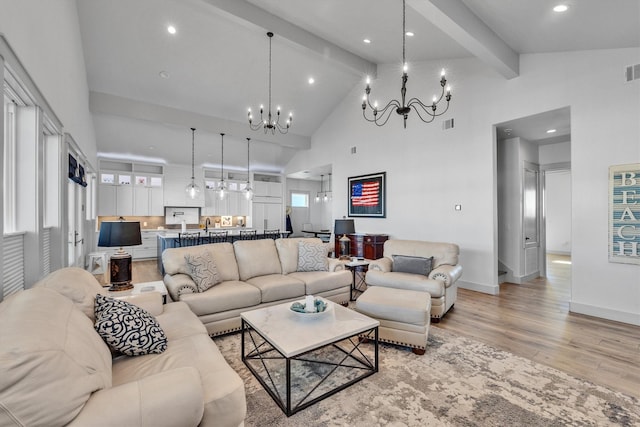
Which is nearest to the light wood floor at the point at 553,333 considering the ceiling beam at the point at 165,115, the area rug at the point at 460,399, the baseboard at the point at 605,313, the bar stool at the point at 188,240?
the baseboard at the point at 605,313

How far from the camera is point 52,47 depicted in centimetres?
271

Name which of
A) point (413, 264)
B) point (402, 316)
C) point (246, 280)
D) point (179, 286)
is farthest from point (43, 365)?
point (413, 264)

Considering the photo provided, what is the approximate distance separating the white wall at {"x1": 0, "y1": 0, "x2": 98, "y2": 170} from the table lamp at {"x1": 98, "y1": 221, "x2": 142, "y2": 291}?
1224mm

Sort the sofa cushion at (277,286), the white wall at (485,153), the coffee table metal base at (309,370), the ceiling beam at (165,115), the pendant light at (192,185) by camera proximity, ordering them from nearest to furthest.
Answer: the coffee table metal base at (309,370)
the sofa cushion at (277,286)
the white wall at (485,153)
the ceiling beam at (165,115)
the pendant light at (192,185)

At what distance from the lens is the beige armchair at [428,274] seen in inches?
138

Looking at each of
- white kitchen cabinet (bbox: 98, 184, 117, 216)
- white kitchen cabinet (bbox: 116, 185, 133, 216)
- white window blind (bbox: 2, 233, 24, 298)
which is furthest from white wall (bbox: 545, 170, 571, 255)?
white kitchen cabinet (bbox: 98, 184, 117, 216)

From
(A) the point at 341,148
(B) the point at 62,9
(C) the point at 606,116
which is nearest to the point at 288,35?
(B) the point at 62,9

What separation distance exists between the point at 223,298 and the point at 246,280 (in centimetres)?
68

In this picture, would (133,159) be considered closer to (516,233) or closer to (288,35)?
(288,35)

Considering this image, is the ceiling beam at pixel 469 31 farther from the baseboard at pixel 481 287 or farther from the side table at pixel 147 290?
the side table at pixel 147 290

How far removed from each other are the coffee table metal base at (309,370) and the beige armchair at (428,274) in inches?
42.6

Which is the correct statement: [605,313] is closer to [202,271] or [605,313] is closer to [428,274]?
[428,274]

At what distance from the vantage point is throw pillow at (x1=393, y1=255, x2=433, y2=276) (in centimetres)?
399

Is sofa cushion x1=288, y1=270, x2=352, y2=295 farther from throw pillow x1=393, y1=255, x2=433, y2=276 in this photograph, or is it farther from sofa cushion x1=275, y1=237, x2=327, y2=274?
throw pillow x1=393, y1=255, x2=433, y2=276
